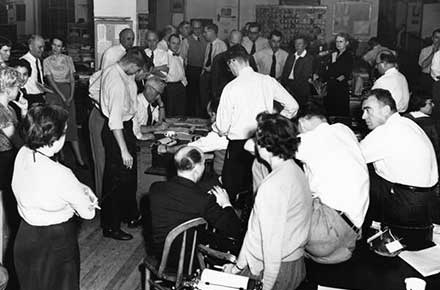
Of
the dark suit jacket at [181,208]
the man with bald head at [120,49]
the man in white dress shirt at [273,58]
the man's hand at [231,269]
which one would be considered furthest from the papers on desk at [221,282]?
the man in white dress shirt at [273,58]

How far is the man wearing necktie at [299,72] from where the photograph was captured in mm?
9320

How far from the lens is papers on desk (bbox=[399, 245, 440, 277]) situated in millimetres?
3674

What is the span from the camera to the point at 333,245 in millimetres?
3664

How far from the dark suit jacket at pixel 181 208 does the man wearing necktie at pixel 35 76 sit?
3967 mm

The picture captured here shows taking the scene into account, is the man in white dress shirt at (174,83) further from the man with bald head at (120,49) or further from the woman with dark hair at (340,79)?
the woman with dark hair at (340,79)

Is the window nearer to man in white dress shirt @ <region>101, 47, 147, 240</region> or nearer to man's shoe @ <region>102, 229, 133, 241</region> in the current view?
man in white dress shirt @ <region>101, 47, 147, 240</region>

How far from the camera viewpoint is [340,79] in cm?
901

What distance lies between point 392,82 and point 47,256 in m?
4.55

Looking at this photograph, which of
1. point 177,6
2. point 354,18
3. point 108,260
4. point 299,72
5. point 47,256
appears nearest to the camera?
point 47,256

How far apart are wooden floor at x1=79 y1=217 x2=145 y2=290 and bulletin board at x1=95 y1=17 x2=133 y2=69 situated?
316 centimetres

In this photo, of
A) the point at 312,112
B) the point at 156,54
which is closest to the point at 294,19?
the point at 156,54

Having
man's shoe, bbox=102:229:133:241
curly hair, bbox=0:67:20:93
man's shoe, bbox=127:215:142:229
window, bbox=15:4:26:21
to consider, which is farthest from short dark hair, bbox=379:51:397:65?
window, bbox=15:4:26:21

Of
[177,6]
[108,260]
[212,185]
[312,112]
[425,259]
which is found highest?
[177,6]

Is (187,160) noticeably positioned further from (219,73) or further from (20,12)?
(20,12)
